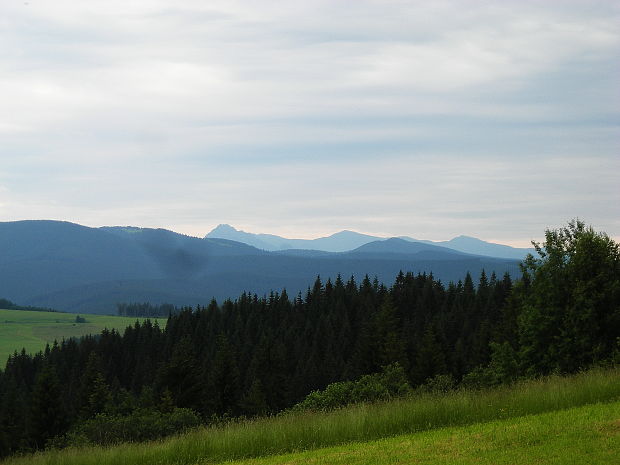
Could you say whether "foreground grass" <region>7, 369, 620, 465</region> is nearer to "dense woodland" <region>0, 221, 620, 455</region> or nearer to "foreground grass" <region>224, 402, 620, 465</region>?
"foreground grass" <region>224, 402, 620, 465</region>

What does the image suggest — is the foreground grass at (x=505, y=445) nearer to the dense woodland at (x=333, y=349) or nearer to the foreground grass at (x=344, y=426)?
the foreground grass at (x=344, y=426)

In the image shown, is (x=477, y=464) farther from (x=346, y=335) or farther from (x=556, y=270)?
(x=346, y=335)

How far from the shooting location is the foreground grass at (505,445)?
15898 millimetres

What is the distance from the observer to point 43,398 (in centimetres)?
10194

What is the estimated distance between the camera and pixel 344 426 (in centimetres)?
2108

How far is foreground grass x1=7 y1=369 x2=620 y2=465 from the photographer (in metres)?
20.4

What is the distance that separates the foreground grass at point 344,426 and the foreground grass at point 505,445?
1.19 metres

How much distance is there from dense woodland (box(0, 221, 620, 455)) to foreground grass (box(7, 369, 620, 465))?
17.0 ft

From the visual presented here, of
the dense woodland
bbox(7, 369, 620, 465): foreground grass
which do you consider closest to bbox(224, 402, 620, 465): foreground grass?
bbox(7, 369, 620, 465): foreground grass

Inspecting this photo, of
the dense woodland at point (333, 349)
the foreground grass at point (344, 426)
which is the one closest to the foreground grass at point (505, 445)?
the foreground grass at point (344, 426)

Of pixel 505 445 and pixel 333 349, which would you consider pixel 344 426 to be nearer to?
pixel 505 445

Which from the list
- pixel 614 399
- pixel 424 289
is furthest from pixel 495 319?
pixel 614 399

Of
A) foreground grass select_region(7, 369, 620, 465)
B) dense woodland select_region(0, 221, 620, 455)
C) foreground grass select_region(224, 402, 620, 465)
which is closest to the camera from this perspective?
foreground grass select_region(224, 402, 620, 465)

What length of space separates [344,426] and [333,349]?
125 meters
